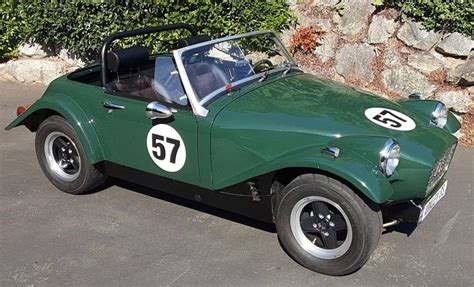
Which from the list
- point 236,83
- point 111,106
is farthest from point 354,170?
point 111,106

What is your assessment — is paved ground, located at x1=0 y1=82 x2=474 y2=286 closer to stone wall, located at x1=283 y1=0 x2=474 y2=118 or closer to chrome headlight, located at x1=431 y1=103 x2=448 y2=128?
chrome headlight, located at x1=431 y1=103 x2=448 y2=128

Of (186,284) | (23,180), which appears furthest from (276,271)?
(23,180)

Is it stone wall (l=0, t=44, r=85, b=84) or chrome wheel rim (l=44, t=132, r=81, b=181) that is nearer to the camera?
chrome wheel rim (l=44, t=132, r=81, b=181)

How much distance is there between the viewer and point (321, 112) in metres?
3.77

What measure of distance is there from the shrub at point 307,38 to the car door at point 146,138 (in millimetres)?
3679

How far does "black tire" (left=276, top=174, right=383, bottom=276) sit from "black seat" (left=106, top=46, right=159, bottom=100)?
4.99 feet

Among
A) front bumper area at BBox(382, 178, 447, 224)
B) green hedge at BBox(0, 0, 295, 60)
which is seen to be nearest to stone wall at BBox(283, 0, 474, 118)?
green hedge at BBox(0, 0, 295, 60)

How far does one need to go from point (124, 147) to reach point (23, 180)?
4.61ft

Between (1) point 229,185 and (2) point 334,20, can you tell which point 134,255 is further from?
(2) point 334,20

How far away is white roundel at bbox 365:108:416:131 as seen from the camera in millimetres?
3713

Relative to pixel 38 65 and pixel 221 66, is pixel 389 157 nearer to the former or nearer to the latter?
pixel 221 66

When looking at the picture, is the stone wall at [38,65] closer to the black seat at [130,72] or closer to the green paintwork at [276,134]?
the black seat at [130,72]

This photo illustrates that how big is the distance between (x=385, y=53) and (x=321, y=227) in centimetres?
397

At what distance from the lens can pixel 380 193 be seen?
10.2 feet
